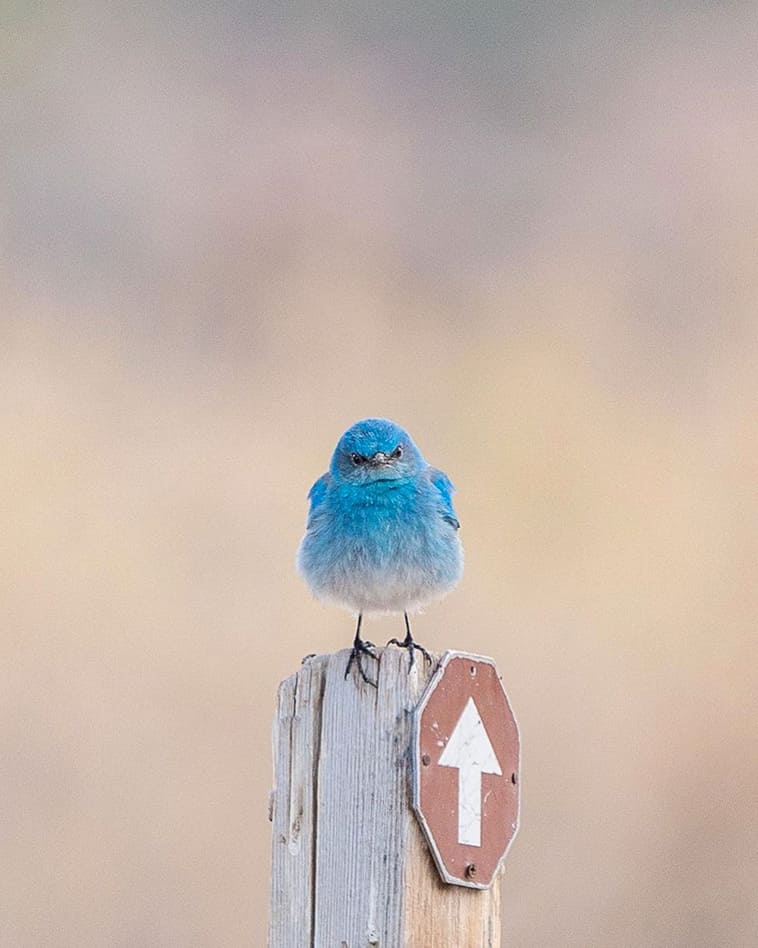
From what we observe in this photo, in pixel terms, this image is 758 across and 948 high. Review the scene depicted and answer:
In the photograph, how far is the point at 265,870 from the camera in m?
7.23

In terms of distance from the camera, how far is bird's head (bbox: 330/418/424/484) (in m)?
4.64

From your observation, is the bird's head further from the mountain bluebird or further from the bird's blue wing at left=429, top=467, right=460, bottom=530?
the bird's blue wing at left=429, top=467, right=460, bottom=530

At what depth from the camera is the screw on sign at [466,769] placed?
9.53 feet

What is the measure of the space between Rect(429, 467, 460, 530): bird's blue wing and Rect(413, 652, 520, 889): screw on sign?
1700 mm

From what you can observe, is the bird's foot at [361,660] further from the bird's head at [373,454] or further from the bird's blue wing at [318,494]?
the bird's blue wing at [318,494]

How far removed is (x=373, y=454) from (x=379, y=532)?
220mm

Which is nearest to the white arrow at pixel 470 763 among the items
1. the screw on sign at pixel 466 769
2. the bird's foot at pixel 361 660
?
the screw on sign at pixel 466 769

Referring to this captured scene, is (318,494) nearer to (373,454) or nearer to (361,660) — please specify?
(373,454)

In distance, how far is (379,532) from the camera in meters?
4.62

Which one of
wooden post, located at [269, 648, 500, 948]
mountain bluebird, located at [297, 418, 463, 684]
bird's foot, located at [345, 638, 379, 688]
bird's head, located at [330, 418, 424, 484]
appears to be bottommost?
wooden post, located at [269, 648, 500, 948]

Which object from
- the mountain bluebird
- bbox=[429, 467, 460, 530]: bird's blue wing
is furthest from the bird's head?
bbox=[429, 467, 460, 530]: bird's blue wing

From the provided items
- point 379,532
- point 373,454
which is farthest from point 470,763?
point 373,454

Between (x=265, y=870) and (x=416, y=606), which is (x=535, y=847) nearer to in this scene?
(x=265, y=870)

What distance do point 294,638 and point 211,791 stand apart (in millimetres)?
830
